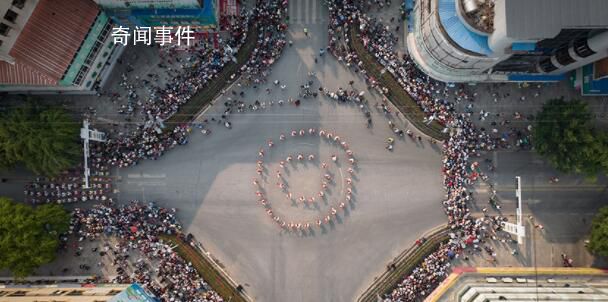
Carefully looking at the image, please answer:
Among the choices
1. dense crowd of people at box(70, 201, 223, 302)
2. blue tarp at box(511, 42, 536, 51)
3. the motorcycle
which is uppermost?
blue tarp at box(511, 42, 536, 51)

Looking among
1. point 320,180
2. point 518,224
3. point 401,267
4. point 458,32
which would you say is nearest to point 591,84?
point 518,224

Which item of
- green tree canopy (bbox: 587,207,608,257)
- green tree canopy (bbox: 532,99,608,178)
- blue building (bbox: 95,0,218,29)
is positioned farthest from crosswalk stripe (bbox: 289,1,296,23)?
green tree canopy (bbox: 587,207,608,257)

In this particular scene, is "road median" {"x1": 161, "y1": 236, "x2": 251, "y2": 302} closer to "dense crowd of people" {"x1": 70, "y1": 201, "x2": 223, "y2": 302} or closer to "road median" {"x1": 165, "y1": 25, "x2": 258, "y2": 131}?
"dense crowd of people" {"x1": 70, "y1": 201, "x2": 223, "y2": 302}

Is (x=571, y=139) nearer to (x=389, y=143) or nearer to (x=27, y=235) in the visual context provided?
(x=389, y=143)

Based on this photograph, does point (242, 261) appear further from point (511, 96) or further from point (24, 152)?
point (511, 96)

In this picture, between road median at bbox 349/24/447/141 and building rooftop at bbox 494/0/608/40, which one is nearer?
building rooftop at bbox 494/0/608/40

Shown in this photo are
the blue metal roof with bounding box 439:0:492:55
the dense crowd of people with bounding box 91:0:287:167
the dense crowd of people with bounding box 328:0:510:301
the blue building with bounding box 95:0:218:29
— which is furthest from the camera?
the dense crowd of people with bounding box 91:0:287:167
